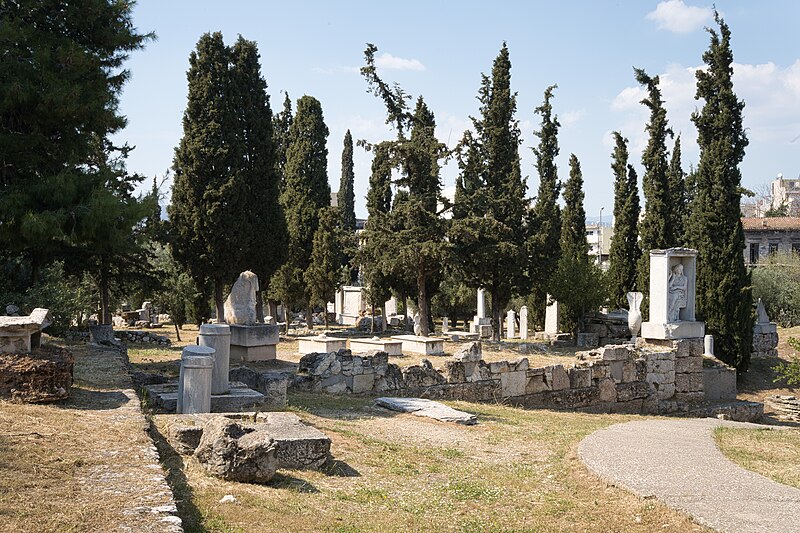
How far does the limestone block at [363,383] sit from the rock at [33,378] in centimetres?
658

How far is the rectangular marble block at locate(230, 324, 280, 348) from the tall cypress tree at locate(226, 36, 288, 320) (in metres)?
7.32

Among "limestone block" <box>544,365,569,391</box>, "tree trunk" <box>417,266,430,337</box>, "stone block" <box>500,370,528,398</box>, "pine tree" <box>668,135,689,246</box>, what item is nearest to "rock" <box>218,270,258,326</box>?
"stone block" <box>500,370,528,398</box>

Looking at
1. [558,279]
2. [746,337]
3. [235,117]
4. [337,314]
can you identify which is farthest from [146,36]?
[337,314]

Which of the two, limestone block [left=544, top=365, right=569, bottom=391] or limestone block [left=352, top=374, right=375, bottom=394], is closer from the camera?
limestone block [left=352, top=374, right=375, bottom=394]

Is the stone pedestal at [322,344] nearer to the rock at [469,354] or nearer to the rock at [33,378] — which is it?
the rock at [469,354]

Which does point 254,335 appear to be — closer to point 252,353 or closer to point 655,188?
point 252,353

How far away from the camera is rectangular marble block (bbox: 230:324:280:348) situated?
57.6 feet

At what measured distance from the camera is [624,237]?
101 feet

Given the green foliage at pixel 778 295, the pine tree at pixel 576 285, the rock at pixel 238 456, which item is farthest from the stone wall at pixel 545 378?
the green foliage at pixel 778 295

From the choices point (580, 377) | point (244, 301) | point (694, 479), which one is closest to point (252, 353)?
point (244, 301)

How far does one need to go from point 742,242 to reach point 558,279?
6547mm

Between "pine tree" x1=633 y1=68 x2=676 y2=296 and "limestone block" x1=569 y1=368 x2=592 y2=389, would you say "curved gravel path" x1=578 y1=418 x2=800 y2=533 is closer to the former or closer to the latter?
"limestone block" x1=569 y1=368 x2=592 y2=389

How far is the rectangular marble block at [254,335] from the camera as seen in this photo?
1756 cm

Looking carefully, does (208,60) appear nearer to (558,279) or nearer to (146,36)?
(146,36)
